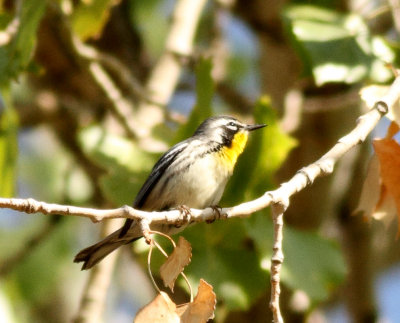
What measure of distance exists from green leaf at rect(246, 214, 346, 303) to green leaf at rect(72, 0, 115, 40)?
1.27 metres

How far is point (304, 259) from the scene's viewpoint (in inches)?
159

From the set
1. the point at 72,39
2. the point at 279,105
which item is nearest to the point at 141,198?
the point at 72,39

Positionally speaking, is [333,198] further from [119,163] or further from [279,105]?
[119,163]

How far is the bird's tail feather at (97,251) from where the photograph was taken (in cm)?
346

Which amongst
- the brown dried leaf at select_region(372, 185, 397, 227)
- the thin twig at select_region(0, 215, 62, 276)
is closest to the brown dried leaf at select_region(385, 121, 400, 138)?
the brown dried leaf at select_region(372, 185, 397, 227)

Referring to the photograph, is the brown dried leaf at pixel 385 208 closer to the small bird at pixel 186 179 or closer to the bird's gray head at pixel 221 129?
the small bird at pixel 186 179

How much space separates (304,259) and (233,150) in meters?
0.64

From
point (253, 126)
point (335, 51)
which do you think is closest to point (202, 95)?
point (253, 126)

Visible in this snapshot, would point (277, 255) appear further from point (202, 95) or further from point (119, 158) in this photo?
point (119, 158)

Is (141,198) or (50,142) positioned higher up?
(50,142)

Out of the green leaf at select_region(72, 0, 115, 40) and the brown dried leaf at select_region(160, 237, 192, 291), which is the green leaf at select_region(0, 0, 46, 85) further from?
the brown dried leaf at select_region(160, 237, 192, 291)

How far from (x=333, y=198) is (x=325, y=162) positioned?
111 inches

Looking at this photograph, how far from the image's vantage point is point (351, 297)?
17.8 ft

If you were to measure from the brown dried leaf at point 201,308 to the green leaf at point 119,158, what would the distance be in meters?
1.57
